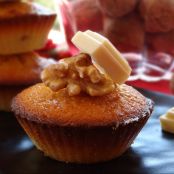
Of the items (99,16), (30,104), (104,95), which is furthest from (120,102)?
(99,16)

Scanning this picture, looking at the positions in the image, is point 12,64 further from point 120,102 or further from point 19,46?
point 120,102

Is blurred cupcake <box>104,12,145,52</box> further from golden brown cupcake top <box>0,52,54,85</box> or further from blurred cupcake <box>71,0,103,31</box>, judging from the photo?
golden brown cupcake top <box>0,52,54,85</box>

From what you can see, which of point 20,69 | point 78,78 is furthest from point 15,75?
point 78,78

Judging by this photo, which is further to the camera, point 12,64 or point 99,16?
point 99,16

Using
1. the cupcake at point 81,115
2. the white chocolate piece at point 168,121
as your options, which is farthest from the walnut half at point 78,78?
the white chocolate piece at point 168,121

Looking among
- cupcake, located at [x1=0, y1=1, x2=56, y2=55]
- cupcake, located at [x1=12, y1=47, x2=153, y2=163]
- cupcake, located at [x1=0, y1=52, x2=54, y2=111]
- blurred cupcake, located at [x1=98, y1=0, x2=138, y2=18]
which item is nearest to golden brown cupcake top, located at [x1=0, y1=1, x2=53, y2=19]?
cupcake, located at [x1=0, y1=1, x2=56, y2=55]

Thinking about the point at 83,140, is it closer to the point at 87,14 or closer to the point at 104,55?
the point at 104,55
